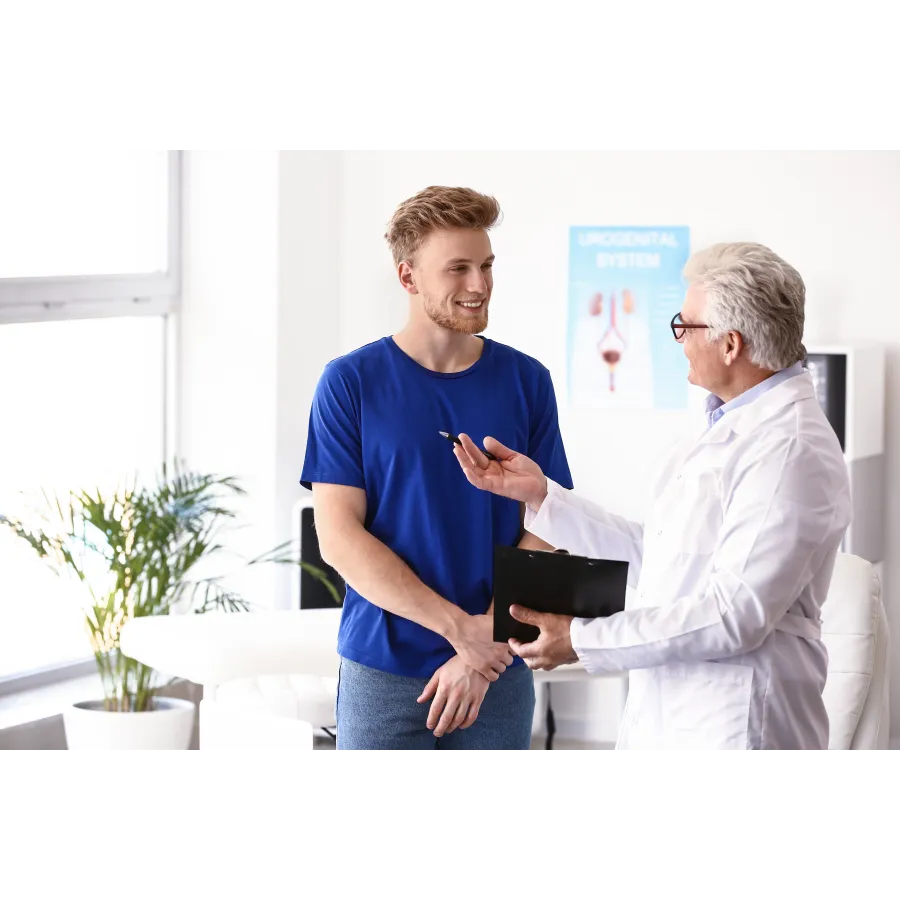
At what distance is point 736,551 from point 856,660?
103 centimetres

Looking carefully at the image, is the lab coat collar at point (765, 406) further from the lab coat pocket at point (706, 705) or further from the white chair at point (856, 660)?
the white chair at point (856, 660)

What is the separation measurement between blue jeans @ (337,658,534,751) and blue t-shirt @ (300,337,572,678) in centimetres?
3

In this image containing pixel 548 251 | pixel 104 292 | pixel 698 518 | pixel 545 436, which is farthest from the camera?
pixel 548 251

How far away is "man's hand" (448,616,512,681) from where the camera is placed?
197cm

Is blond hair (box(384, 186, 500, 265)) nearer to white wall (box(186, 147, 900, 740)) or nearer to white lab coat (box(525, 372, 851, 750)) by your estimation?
white lab coat (box(525, 372, 851, 750))

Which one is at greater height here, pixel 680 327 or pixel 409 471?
pixel 680 327

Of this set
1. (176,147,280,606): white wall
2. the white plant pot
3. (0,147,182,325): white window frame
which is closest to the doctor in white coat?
the white plant pot

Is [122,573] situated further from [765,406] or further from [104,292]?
[765,406]

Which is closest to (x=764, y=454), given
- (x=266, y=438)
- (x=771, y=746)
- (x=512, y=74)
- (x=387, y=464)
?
(x=771, y=746)

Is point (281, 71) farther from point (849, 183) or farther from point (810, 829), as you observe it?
point (849, 183)

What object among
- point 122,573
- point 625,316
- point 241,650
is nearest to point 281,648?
point 241,650

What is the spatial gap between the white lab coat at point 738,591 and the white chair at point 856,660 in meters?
0.74

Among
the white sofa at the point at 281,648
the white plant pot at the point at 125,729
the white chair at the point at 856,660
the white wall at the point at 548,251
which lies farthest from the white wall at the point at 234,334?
the white chair at the point at 856,660

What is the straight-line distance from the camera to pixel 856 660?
2654 millimetres
